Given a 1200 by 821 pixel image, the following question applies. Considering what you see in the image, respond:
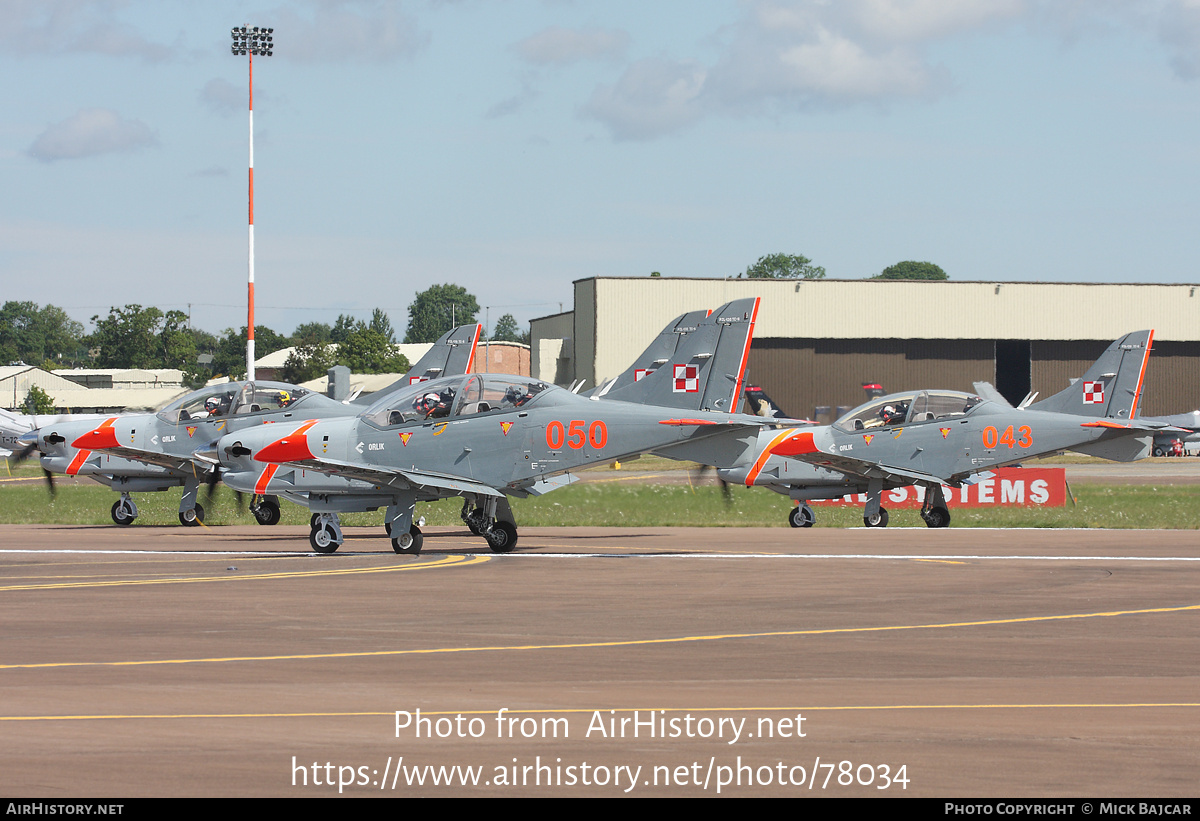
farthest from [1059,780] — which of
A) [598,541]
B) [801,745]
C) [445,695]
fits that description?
[598,541]

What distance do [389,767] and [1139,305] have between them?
242ft

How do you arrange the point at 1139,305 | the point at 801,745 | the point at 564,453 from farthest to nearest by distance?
the point at 1139,305 → the point at 564,453 → the point at 801,745

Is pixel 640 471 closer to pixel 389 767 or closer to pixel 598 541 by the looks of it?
pixel 598 541

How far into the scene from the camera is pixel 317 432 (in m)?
19.2

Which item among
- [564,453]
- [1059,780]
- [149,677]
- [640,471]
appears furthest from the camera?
[640,471]

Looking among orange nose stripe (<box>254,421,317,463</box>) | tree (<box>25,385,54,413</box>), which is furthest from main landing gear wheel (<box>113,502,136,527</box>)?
tree (<box>25,385,54,413</box>)

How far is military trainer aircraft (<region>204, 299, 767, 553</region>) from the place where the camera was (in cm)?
1844

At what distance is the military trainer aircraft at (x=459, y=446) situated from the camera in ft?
60.5

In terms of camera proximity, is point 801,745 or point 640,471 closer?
point 801,745

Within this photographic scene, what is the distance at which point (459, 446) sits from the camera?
19.0 metres

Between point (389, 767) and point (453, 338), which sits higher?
point (453, 338)

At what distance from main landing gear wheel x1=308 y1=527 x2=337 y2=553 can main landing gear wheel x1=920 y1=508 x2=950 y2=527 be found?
513 inches

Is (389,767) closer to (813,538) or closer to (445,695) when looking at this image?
(445,695)

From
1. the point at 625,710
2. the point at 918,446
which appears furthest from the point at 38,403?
the point at 625,710
